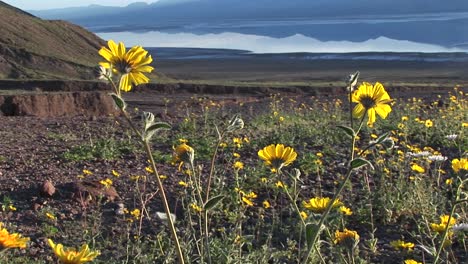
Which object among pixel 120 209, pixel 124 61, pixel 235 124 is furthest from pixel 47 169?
pixel 124 61

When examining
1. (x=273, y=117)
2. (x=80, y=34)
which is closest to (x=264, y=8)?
Answer: (x=80, y=34)

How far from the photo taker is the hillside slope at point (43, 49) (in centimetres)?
2723

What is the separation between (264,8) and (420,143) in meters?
170

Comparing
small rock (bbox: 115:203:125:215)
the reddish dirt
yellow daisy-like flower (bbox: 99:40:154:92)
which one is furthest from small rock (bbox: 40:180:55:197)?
yellow daisy-like flower (bbox: 99:40:154:92)

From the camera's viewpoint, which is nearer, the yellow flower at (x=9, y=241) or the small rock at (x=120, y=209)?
the yellow flower at (x=9, y=241)

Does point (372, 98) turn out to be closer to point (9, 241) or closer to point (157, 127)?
point (157, 127)

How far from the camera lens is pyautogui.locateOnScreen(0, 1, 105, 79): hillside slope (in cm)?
2723

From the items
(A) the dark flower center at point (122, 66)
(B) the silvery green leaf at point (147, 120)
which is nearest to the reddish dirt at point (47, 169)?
(A) the dark flower center at point (122, 66)

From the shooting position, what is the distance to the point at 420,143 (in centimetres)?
850

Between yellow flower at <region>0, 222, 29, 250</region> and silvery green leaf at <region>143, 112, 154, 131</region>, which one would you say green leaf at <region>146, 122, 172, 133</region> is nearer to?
silvery green leaf at <region>143, 112, 154, 131</region>

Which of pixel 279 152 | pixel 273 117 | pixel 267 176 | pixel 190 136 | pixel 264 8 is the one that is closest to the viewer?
pixel 279 152

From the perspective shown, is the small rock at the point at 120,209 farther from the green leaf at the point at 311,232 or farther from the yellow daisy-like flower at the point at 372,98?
the green leaf at the point at 311,232

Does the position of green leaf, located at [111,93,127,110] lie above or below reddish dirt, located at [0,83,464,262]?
above

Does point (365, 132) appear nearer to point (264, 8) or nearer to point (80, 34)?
point (80, 34)
